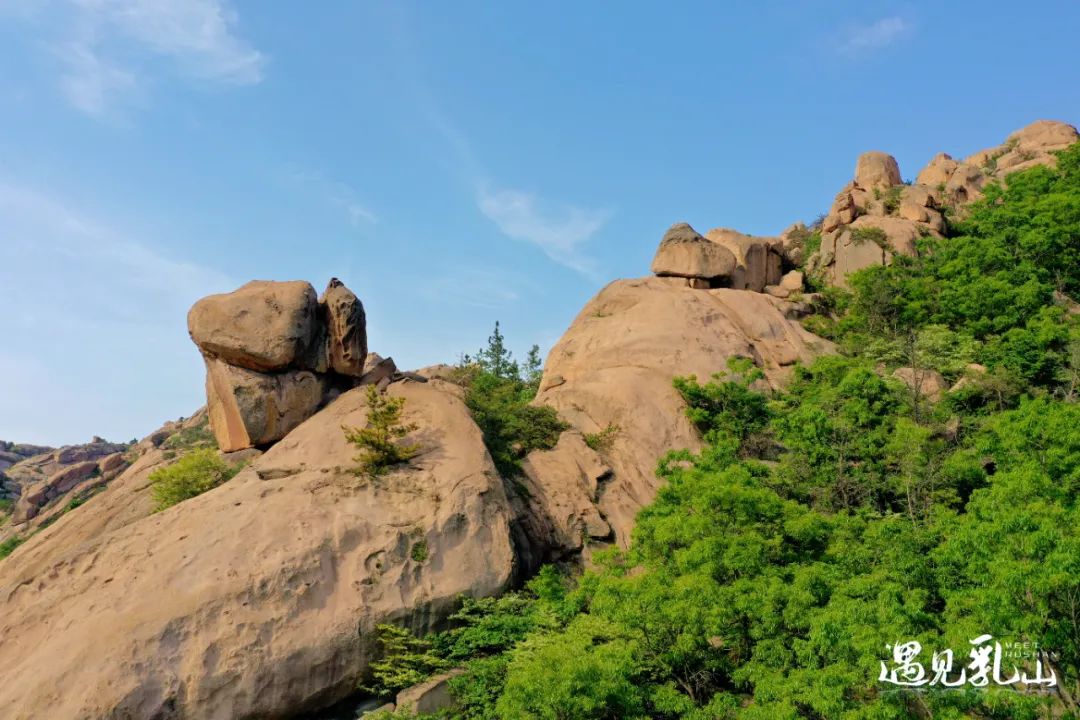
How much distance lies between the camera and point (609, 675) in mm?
14328

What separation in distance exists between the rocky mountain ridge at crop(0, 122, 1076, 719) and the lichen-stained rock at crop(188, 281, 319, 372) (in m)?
0.06

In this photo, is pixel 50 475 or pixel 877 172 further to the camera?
pixel 50 475

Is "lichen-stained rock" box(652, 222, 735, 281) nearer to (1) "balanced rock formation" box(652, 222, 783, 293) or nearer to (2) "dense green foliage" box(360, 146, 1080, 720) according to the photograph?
(1) "balanced rock formation" box(652, 222, 783, 293)

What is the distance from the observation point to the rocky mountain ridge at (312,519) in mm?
15914

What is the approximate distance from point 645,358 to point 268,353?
45.7 feet

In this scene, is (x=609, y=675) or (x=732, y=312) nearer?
(x=609, y=675)

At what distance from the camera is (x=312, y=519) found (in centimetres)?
1881

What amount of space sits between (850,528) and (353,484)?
12.1 meters

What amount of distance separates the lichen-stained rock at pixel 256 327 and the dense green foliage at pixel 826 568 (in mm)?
10009

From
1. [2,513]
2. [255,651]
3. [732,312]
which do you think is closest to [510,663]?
[255,651]

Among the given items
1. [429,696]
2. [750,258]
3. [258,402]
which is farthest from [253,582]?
[750,258]

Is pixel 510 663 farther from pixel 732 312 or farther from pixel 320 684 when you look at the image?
pixel 732 312

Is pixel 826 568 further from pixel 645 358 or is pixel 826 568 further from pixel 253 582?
pixel 645 358

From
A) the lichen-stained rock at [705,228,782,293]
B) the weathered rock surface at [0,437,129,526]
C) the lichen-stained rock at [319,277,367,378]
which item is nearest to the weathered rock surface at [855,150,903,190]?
the lichen-stained rock at [705,228,782,293]
